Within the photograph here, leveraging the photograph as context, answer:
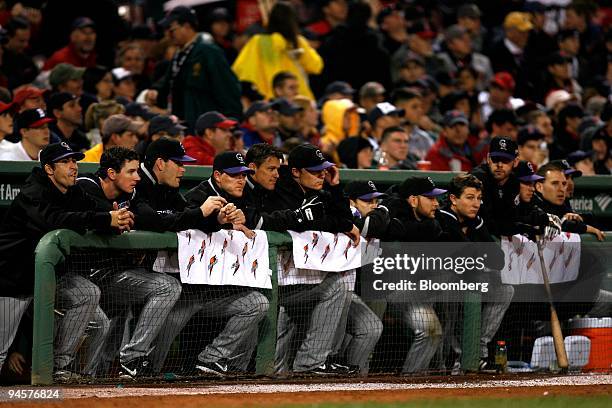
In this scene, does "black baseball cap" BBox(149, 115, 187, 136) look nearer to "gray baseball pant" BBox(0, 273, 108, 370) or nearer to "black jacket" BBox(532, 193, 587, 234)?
"gray baseball pant" BBox(0, 273, 108, 370)

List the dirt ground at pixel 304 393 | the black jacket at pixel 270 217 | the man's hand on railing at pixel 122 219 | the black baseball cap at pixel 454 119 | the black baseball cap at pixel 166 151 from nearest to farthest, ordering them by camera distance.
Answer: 1. the dirt ground at pixel 304 393
2. the man's hand on railing at pixel 122 219
3. the black baseball cap at pixel 166 151
4. the black jacket at pixel 270 217
5. the black baseball cap at pixel 454 119

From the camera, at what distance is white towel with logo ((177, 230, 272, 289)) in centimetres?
834

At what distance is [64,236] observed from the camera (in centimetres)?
784

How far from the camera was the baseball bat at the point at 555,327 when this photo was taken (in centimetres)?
954

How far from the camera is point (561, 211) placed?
10.4 meters

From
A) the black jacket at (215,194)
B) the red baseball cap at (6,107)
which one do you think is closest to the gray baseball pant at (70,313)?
the black jacket at (215,194)

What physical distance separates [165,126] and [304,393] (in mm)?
3259

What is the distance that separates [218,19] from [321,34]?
203cm

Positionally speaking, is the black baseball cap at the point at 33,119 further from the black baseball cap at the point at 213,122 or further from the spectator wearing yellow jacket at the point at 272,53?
the spectator wearing yellow jacket at the point at 272,53

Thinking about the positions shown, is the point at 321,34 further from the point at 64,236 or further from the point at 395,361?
the point at 64,236

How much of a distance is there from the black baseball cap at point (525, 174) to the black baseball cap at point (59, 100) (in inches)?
162

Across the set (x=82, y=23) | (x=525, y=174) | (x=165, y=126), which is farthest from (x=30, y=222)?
(x=82, y=23)

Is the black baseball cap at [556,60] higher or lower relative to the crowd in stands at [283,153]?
higher

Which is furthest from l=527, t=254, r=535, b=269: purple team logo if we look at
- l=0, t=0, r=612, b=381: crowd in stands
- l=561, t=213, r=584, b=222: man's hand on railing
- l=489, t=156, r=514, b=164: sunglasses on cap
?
l=489, t=156, r=514, b=164: sunglasses on cap
